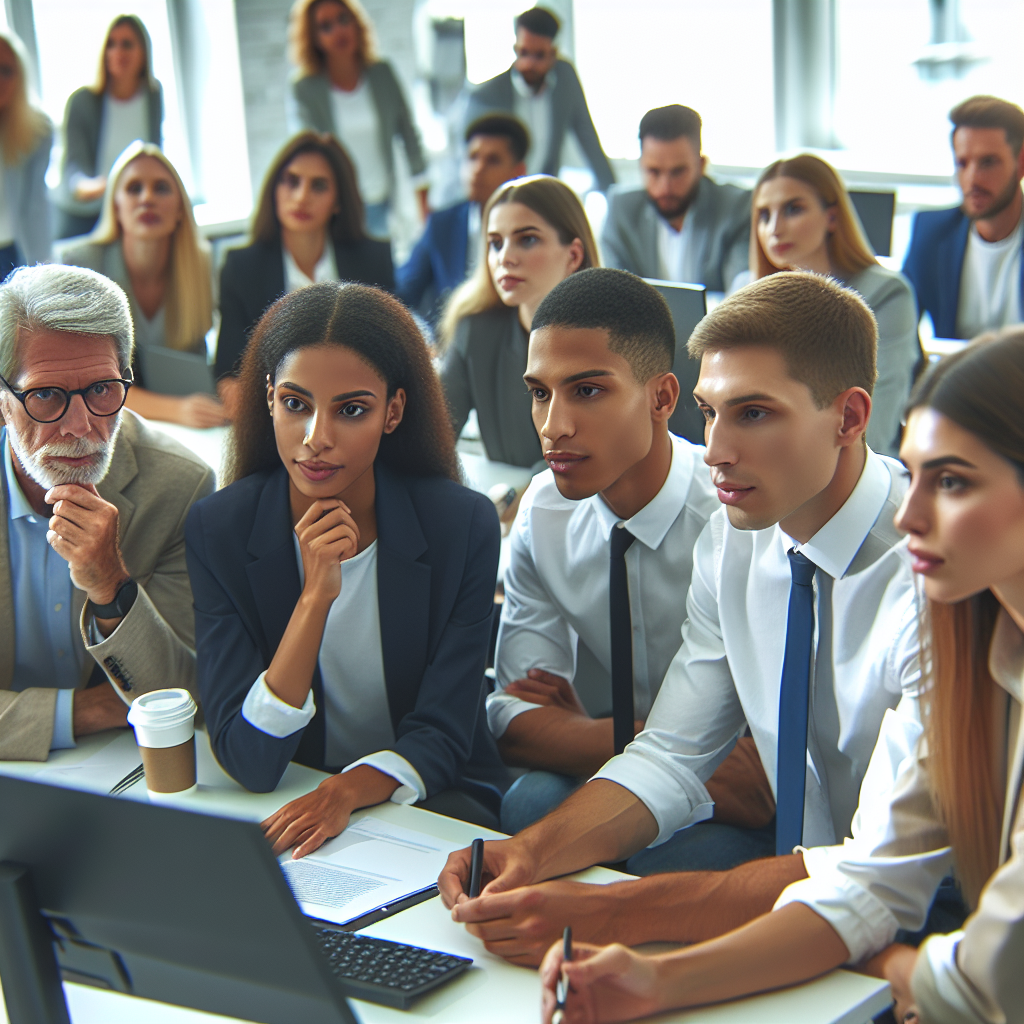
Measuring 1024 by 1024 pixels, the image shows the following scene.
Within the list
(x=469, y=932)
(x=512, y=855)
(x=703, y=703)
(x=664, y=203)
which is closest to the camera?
(x=469, y=932)

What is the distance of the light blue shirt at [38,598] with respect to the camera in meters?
1.95

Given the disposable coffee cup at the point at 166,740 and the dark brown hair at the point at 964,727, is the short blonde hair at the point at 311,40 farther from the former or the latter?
the dark brown hair at the point at 964,727

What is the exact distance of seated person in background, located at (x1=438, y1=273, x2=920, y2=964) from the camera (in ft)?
5.26

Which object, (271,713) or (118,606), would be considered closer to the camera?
(271,713)

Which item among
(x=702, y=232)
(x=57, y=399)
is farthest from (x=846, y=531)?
(x=702, y=232)

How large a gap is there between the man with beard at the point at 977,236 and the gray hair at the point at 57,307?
116 inches

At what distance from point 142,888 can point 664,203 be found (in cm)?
372

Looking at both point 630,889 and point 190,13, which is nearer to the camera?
point 630,889

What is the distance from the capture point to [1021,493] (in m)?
1.14

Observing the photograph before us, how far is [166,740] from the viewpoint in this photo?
1.62 m

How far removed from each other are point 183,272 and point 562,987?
316 cm

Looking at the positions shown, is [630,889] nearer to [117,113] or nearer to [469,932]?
[469,932]

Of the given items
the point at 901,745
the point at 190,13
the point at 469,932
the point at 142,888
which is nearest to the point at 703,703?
the point at 901,745

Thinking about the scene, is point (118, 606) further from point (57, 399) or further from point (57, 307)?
point (57, 307)
